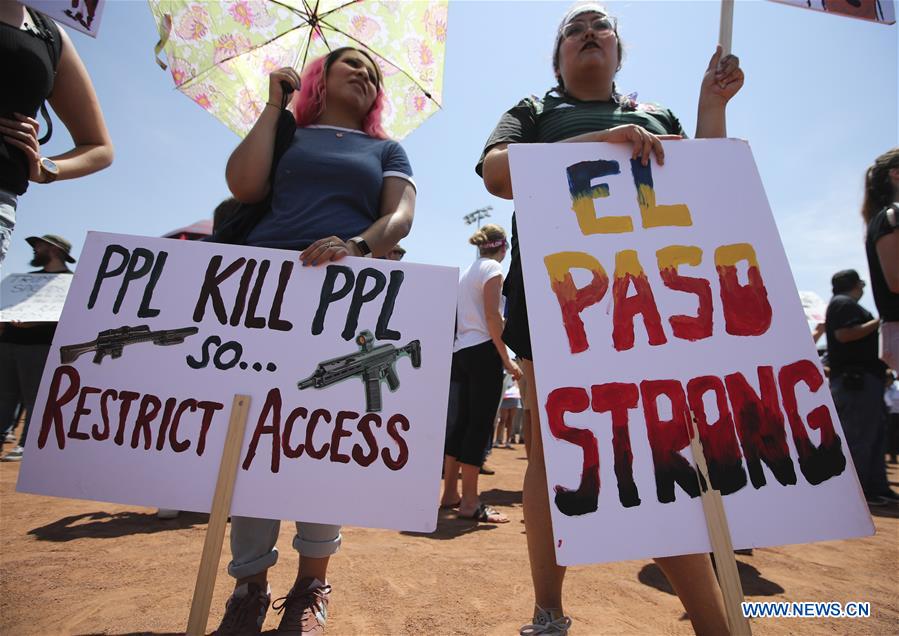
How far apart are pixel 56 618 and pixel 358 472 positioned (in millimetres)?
1236

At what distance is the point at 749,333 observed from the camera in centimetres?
106

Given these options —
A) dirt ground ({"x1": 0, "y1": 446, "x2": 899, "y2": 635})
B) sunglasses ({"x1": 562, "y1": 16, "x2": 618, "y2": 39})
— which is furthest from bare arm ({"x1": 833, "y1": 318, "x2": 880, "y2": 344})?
sunglasses ({"x1": 562, "y1": 16, "x2": 618, "y2": 39})

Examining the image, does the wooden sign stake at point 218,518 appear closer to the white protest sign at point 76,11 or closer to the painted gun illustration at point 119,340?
the painted gun illustration at point 119,340

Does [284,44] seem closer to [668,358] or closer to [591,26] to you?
[591,26]

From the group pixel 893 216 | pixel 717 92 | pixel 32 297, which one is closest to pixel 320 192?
pixel 717 92

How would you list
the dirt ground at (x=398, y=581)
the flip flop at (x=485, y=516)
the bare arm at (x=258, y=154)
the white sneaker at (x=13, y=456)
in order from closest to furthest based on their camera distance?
1. the bare arm at (x=258, y=154)
2. the dirt ground at (x=398, y=581)
3. the flip flop at (x=485, y=516)
4. the white sneaker at (x=13, y=456)

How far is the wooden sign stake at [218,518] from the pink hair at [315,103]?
106 cm

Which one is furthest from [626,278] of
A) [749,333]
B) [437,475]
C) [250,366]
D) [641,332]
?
[250,366]

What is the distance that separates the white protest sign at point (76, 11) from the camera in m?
1.13

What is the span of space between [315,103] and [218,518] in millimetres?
1370

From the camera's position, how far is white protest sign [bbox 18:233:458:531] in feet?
3.59

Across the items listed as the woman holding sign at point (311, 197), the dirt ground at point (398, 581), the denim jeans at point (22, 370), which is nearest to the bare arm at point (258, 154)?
the woman holding sign at point (311, 197)

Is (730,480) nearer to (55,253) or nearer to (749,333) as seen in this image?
(749,333)

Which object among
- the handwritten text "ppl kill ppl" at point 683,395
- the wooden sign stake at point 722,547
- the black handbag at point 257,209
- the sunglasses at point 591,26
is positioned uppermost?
the sunglasses at point 591,26
